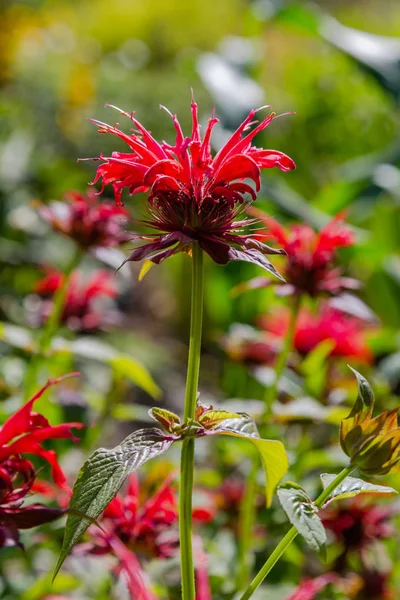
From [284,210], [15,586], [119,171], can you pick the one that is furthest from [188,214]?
[284,210]

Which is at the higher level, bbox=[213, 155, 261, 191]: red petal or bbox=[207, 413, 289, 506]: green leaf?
bbox=[213, 155, 261, 191]: red petal

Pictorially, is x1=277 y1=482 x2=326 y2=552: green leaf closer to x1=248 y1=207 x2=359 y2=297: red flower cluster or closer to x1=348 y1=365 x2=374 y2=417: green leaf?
x1=348 y1=365 x2=374 y2=417: green leaf

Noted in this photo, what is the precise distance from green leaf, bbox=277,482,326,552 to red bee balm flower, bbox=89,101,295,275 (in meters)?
0.13

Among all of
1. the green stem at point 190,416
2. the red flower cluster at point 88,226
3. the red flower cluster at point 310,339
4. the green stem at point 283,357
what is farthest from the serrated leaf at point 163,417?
the red flower cluster at point 310,339

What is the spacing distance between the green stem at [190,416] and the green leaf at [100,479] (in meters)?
0.03

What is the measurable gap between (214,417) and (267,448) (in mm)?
36

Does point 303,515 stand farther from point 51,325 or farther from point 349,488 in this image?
point 51,325

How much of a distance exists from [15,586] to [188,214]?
49 centimetres

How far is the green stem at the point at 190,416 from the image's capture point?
1.37 feet

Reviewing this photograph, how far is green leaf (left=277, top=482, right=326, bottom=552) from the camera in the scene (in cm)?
38

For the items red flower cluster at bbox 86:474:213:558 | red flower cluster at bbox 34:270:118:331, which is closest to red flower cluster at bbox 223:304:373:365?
red flower cluster at bbox 34:270:118:331

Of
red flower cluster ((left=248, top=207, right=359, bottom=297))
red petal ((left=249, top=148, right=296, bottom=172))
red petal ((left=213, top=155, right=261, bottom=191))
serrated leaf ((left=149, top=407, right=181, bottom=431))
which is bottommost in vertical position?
serrated leaf ((left=149, top=407, right=181, bottom=431))

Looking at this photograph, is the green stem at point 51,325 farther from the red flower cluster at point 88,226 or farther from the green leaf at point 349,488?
the green leaf at point 349,488

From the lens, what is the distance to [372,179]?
1.46 meters
